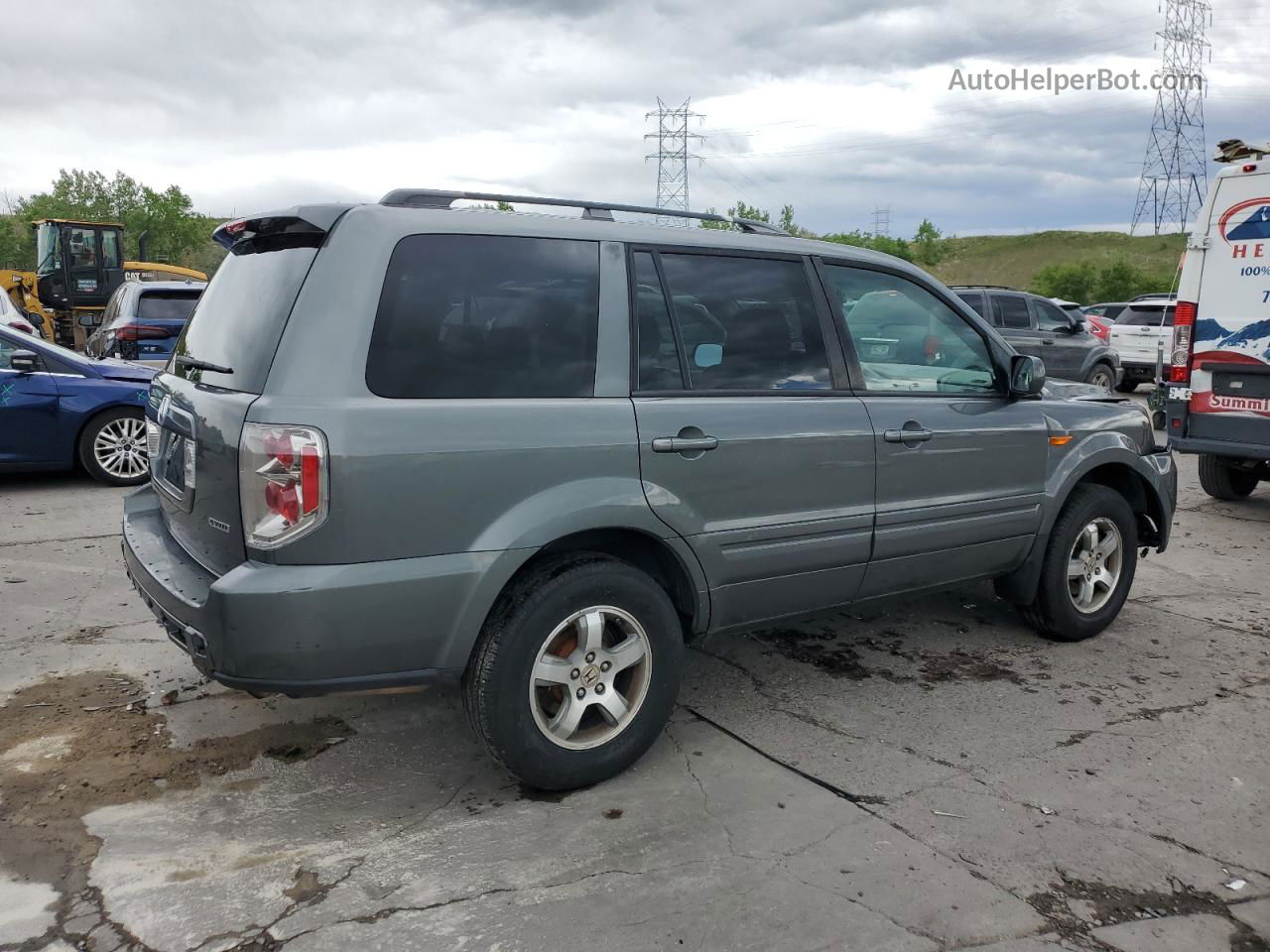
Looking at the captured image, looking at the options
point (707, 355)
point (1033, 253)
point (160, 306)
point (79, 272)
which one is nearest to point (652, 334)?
point (707, 355)

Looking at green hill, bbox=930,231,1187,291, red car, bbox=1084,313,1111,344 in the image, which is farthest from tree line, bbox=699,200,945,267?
red car, bbox=1084,313,1111,344

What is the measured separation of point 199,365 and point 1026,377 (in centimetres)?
341

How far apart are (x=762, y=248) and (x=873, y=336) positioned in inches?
25.7

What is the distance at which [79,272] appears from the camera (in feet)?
75.4

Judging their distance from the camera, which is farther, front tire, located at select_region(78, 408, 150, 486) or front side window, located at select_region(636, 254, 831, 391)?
front tire, located at select_region(78, 408, 150, 486)

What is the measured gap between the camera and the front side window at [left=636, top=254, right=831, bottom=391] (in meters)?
3.63

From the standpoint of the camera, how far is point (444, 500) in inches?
117

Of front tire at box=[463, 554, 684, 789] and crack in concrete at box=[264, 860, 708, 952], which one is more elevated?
front tire at box=[463, 554, 684, 789]

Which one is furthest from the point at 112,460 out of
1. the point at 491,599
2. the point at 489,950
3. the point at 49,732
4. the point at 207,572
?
the point at 489,950

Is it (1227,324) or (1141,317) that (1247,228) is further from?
(1141,317)

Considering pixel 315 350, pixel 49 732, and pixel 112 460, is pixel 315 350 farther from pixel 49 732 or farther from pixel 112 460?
pixel 112 460

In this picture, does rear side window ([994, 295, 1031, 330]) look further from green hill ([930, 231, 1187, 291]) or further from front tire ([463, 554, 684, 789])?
green hill ([930, 231, 1187, 291])

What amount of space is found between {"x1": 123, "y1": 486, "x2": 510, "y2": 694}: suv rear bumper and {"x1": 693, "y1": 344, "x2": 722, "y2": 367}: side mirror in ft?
3.51

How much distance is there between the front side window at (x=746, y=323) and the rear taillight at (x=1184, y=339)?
5.76 metres
